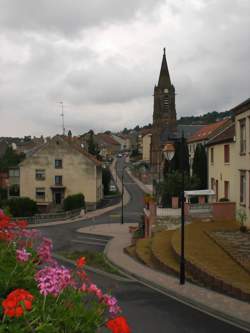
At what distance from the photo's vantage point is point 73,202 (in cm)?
6253

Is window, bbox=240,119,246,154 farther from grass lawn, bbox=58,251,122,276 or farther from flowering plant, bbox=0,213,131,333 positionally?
flowering plant, bbox=0,213,131,333

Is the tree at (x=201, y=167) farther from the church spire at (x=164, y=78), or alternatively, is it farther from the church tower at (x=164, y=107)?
the church spire at (x=164, y=78)

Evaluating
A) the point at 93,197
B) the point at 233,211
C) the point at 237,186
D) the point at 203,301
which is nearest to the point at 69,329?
the point at 203,301

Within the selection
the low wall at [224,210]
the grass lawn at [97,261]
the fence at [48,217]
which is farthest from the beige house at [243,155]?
the fence at [48,217]

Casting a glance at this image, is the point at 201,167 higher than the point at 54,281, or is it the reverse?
the point at 201,167

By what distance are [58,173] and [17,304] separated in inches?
2427

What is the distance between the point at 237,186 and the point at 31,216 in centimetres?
3523

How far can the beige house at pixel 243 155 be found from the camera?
24.4 meters

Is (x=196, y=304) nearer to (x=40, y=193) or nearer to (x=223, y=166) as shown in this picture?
(x=223, y=166)

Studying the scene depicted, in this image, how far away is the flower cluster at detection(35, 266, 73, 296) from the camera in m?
4.89

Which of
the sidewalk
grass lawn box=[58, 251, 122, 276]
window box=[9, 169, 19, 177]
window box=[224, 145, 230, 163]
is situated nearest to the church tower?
window box=[9, 169, 19, 177]

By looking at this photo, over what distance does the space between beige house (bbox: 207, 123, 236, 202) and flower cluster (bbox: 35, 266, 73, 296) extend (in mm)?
28765

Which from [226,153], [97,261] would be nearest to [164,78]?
[226,153]

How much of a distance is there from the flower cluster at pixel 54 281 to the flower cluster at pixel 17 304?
519 mm
